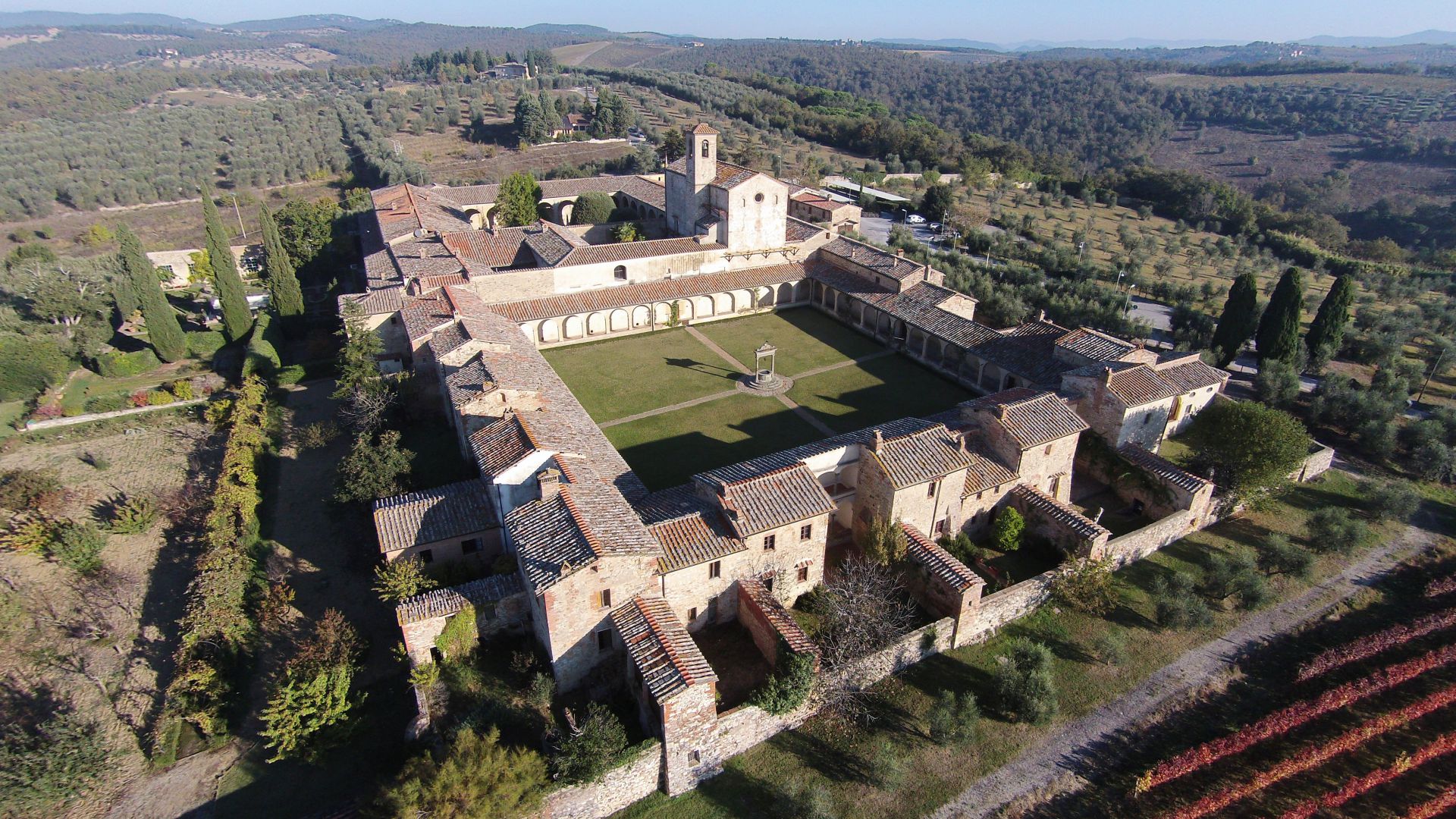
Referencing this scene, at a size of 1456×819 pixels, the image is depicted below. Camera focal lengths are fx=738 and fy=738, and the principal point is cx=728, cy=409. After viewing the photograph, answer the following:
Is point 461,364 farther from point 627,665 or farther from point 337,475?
point 627,665

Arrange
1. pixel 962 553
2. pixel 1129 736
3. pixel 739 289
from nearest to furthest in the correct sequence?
pixel 1129 736 → pixel 962 553 → pixel 739 289

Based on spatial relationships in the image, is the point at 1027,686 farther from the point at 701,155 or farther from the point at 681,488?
the point at 701,155

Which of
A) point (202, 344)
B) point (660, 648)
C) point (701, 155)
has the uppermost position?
point (701, 155)

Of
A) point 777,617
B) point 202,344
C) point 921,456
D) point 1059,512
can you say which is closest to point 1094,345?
point 1059,512

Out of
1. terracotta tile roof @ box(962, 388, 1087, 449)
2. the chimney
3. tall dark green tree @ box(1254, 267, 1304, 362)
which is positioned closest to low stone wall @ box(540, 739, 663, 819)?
the chimney

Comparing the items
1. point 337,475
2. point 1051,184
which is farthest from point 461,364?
point 1051,184

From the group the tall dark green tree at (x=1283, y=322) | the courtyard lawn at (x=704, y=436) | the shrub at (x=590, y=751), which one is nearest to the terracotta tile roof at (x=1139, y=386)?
the tall dark green tree at (x=1283, y=322)

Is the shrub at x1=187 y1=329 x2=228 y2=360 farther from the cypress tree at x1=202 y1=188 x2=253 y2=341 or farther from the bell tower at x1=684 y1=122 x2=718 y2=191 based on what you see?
the bell tower at x1=684 y1=122 x2=718 y2=191
